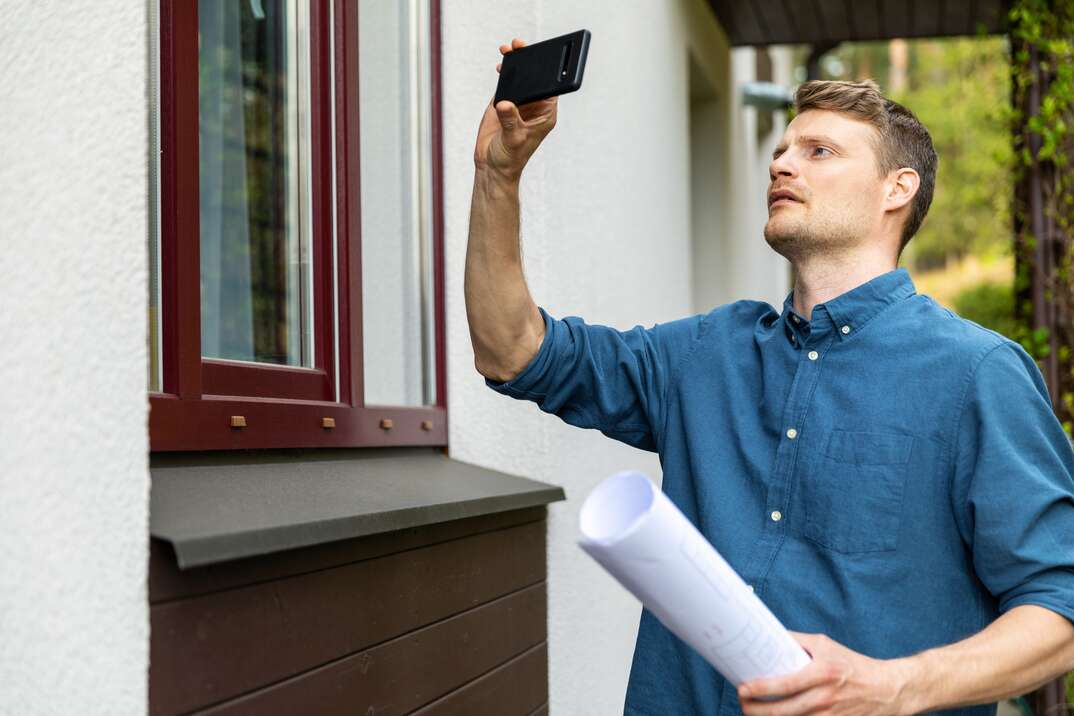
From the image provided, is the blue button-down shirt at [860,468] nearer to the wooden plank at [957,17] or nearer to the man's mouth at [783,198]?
the man's mouth at [783,198]

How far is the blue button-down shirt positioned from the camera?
5.71 ft

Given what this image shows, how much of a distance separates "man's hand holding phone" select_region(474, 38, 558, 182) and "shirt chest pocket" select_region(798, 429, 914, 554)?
2.22ft

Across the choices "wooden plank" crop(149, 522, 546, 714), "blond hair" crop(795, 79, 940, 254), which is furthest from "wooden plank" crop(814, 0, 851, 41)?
"wooden plank" crop(149, 522, 546, 714)

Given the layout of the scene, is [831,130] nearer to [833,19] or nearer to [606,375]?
[606,375]

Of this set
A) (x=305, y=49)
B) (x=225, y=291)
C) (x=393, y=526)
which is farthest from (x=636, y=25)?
(x=393, y=526)

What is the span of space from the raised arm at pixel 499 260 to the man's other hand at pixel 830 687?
2.58 feet

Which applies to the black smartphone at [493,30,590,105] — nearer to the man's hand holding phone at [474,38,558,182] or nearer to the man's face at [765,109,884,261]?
the man's hand holding phone at [474,38,558,182]

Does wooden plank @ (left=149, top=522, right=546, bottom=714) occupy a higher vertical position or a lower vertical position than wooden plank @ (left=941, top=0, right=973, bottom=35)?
lower

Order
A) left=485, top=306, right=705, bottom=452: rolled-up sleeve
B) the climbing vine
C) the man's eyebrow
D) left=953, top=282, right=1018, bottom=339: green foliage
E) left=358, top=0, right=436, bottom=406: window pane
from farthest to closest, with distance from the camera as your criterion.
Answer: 1. left=953, top=282, right=1018, bottom=339: green foliage
2. the climbing vine
3. left=358, top=0, right=436, bottom=406: window pane
4. the man's eyebrow
5. left=485, top=306, right=705, bottom=452: rolled-up sleeve

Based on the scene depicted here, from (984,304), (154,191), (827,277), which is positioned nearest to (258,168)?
(154,191)

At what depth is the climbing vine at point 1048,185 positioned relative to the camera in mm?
4801

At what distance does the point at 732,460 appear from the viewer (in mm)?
1999

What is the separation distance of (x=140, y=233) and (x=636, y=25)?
2.73 metres

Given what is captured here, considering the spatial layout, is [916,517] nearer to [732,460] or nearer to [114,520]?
[732,460]
